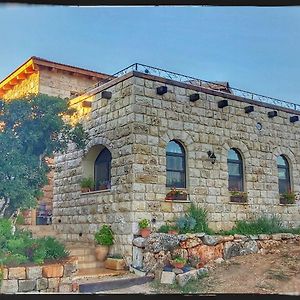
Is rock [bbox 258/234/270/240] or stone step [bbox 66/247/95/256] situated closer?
stone step [bbox 66/247/95/256]

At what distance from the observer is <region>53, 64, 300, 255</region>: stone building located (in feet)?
28.2

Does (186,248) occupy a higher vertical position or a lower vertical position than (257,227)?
lower

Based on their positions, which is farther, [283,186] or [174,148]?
[283,186]

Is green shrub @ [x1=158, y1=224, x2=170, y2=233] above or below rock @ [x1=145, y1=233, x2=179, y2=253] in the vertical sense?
above

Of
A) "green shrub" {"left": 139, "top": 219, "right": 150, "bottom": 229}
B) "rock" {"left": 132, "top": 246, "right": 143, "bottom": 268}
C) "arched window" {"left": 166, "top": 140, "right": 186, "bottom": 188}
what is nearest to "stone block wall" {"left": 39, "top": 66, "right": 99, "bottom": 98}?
"arched window" {"left": 166, "top": 140, "right": 186, "bottom": 188}

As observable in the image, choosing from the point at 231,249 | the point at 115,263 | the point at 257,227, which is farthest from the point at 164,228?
the point at 257,227

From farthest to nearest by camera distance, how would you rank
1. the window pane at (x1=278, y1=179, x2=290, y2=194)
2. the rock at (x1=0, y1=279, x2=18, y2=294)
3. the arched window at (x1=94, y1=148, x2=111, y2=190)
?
the window pane at (x1=278, y1=179, x2=290, y2=194) < the arched window at (x1=94, y1=148, x2=111, y2=190) < the rock at (x1=0, y1=279, x2=18, y2=294)

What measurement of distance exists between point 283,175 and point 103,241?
5.65 meters

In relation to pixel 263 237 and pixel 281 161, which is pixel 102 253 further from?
pixel 281 161

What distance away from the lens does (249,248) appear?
8812mm

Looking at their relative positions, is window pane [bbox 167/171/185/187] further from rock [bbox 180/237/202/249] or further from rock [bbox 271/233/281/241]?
rock [bbox 271/233/281/241]

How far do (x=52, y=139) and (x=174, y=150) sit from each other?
264 centimetres

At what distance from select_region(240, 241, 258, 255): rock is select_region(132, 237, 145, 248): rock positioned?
2.16 metres

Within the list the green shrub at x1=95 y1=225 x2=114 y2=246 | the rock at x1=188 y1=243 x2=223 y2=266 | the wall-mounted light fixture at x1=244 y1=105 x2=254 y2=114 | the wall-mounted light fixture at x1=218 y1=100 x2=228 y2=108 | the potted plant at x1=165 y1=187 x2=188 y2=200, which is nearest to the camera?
the rock at x1=188 y1=243 x2=223 y2=266
